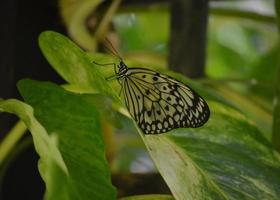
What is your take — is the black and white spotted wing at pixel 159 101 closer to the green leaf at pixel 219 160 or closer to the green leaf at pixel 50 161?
the green leaf at pixel 219 160

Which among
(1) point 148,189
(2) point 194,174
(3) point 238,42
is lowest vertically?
(3) point 238,42

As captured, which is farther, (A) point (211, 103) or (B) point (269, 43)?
(B) point (269, 43)

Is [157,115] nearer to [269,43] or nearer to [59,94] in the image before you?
[59,94]

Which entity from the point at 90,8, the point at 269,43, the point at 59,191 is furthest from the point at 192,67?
the point at 269,43

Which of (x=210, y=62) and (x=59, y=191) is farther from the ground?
(x=59, y=191)

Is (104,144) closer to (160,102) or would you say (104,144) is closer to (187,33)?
(160,102)

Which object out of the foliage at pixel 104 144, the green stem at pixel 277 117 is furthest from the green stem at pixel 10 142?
the green stem at pixel 277 117
